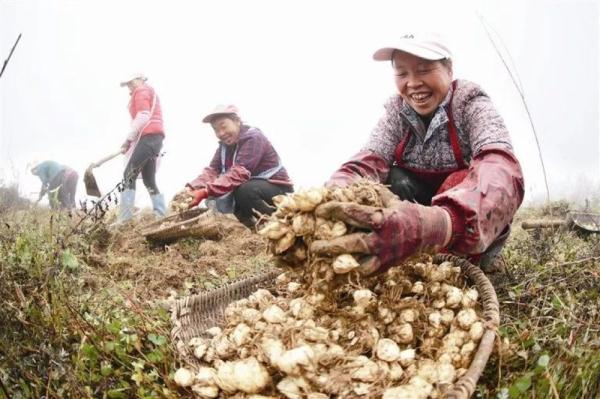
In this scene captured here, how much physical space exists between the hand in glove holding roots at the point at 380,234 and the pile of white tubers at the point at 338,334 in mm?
46

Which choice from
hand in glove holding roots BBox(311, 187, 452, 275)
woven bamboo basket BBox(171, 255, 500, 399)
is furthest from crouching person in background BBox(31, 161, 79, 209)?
hand in glove holding roots BBox(311, 187, 452, 275)

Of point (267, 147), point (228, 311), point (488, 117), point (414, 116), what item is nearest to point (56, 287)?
point (228, 311)

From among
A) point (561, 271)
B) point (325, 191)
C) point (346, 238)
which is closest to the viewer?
point (346, 238)

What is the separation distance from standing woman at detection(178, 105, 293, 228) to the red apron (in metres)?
2.31

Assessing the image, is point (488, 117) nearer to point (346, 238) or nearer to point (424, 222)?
point (424, 222)

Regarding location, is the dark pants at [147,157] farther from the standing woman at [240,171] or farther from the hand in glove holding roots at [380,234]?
the hand in glove holding roots at [380,234]

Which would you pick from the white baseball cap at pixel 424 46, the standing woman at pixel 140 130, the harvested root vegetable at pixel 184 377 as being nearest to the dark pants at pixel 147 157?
the standing woman at pixel 140 130

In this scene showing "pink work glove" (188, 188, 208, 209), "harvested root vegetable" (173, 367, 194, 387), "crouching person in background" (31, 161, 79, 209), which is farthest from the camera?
"crouching person in background" (31, 161, 79, 209)

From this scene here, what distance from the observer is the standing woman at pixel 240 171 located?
16.0ft

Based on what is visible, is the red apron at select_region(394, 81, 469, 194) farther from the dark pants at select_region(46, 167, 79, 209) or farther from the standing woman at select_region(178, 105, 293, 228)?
the dark pants at select_region(46, 167, 79, 209)

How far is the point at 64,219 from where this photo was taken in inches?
138

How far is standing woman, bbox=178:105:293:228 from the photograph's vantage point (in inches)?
192

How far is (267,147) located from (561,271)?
3173mm

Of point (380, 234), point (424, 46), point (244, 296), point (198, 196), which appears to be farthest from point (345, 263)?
point (198, 196)
